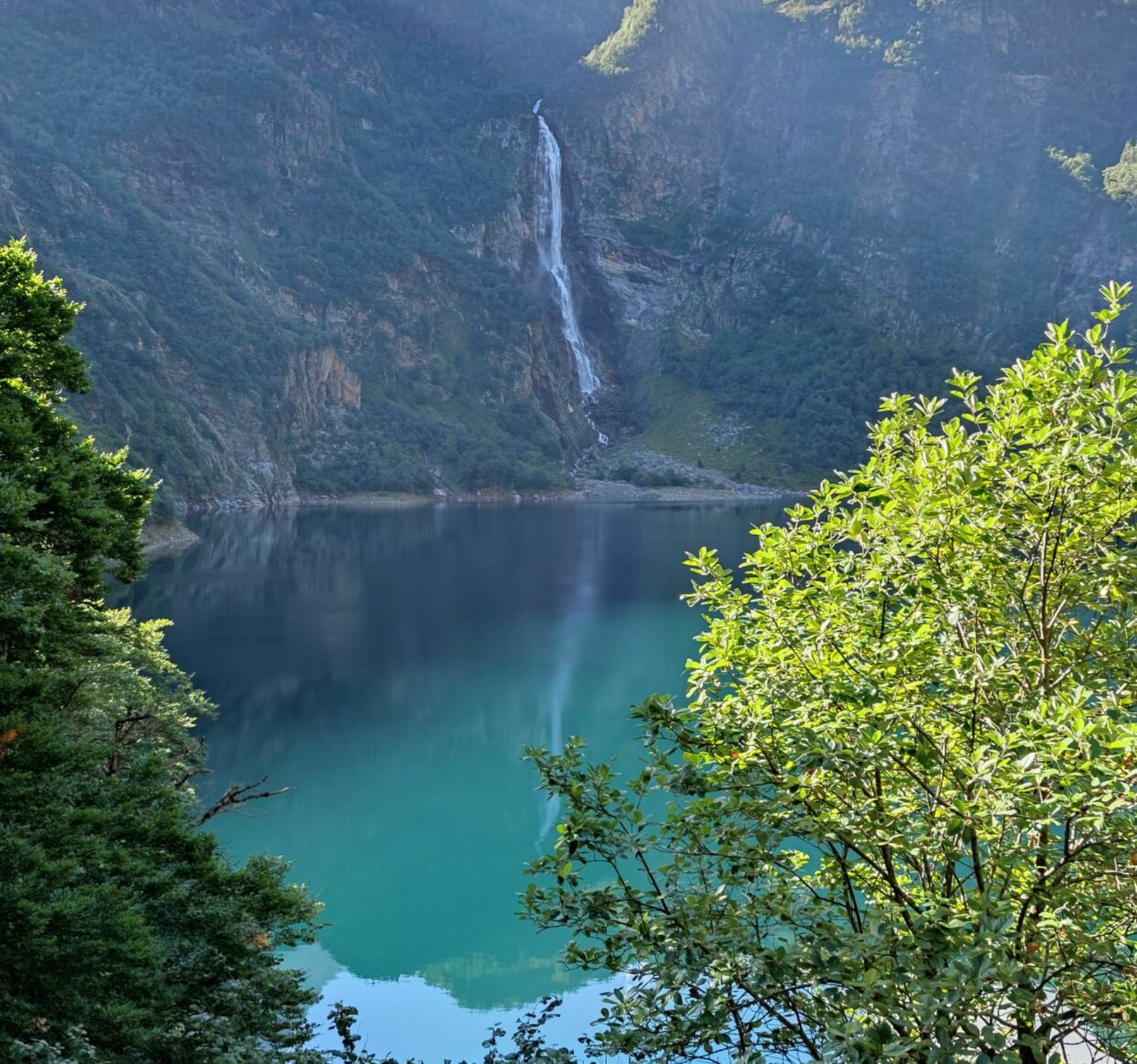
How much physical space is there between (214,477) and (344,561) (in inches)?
2055

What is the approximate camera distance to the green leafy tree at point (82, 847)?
258 inches

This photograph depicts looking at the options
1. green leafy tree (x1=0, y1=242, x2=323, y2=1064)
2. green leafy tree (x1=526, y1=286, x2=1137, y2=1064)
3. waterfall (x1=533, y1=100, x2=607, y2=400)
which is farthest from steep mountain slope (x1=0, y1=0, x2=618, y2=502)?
green leafy tree (x1=526, y1=286, x2=1137, y2=1064)

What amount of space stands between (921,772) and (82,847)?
629 cm

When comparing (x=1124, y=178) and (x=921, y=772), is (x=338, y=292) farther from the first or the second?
(x=921, y=772)

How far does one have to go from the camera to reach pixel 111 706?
1493cm

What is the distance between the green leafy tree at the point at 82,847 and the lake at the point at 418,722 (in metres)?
4.44

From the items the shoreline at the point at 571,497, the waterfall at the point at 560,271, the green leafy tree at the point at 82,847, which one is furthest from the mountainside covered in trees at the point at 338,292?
the green leafy tree at the point at 82,847

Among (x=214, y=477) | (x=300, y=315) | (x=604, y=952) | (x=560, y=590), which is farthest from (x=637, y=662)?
(x=300, y=315)

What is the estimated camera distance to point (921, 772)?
19.4ft

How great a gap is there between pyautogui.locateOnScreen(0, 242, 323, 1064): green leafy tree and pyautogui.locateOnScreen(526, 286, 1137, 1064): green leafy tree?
3302mm

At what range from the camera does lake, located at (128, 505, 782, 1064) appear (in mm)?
17312

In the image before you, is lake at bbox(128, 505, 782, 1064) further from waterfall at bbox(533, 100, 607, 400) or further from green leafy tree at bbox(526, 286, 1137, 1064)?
waterfall at bbox(533, 100, 607, 400)

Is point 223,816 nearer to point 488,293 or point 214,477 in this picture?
point 214,477

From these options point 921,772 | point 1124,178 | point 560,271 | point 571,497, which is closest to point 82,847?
point 921,772
